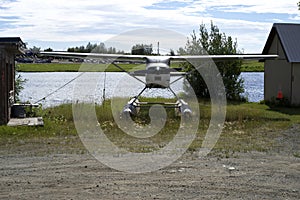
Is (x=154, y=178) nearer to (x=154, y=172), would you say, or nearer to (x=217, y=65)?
(x=154, y=172)

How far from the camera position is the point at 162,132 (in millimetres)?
14078

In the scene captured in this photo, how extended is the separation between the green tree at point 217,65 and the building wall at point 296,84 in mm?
5392

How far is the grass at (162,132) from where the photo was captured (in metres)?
11.4

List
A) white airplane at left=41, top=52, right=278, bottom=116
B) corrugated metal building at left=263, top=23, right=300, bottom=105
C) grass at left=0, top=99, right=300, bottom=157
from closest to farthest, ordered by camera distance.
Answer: grass at left=0, top=99, right=300, bottom=157
white airplane at left=41, top=52, right=278, bottom=116
corrugated metal building at left=263, top=23, right=300, bottom=105

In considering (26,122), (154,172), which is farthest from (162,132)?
(154,172)

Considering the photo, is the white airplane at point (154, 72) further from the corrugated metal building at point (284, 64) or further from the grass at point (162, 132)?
the corrugated metal building at point (284, 64)

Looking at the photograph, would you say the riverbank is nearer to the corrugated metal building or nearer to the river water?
the corrugated metal building

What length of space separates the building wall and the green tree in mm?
5392

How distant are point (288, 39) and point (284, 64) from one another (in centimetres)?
123

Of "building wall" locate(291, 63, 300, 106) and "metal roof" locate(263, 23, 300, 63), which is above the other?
"metal roof" locate(263, 23, 300, 63)

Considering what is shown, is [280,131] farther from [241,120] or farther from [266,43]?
[266,43]

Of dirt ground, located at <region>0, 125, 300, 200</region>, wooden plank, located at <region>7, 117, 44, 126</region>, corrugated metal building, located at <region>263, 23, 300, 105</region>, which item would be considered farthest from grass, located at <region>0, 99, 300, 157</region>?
corrugated metal building, located at <region>263, 23, 300, 105</region>

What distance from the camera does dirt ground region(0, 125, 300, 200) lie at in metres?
6.75

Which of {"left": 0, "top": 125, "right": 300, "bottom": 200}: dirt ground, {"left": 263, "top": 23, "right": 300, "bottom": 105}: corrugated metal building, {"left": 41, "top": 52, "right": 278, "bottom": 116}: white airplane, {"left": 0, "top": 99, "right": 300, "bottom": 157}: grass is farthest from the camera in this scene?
{"left": 263, "top": 23, "right": 300, "bottom": 105}: corrugated metal building
